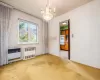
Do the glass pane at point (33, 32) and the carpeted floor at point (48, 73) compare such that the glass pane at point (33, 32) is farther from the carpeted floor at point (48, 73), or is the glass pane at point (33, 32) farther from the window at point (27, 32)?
the carpeted floor at point (48, 73)

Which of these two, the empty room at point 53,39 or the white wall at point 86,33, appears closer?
the empty room at point 53,39

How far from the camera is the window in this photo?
3.77m

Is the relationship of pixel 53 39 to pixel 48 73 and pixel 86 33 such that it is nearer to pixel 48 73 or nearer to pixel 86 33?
pixel 86 33

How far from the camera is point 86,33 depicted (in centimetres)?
293

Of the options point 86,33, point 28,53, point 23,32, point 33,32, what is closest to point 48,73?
point 28,53

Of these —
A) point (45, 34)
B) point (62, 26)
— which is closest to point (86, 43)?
point (62, 26)

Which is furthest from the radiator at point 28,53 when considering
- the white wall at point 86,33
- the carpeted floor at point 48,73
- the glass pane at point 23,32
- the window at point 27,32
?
the white wall at point 86,33

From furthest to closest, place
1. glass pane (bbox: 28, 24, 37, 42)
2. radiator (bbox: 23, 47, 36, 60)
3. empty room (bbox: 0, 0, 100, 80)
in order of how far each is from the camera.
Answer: glass pane (bbox: 28, 24, 37, 42) < radiator (bbox: 23, 47, 36, 60) < empty room (bbox: 0, 0, 100, 80)

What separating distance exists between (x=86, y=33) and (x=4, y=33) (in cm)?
358

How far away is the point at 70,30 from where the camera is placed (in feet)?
11.9

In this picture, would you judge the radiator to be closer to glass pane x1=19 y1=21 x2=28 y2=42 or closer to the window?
the window

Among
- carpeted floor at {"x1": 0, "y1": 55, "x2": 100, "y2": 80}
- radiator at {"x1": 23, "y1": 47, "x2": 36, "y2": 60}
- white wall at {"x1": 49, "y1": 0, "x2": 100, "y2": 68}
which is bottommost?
carpeted floor at {"x1": 0, "y1": 55, "x2": 100, "y2": 80}

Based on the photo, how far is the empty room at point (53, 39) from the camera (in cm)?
229

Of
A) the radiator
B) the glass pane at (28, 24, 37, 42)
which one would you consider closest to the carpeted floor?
the radiator
